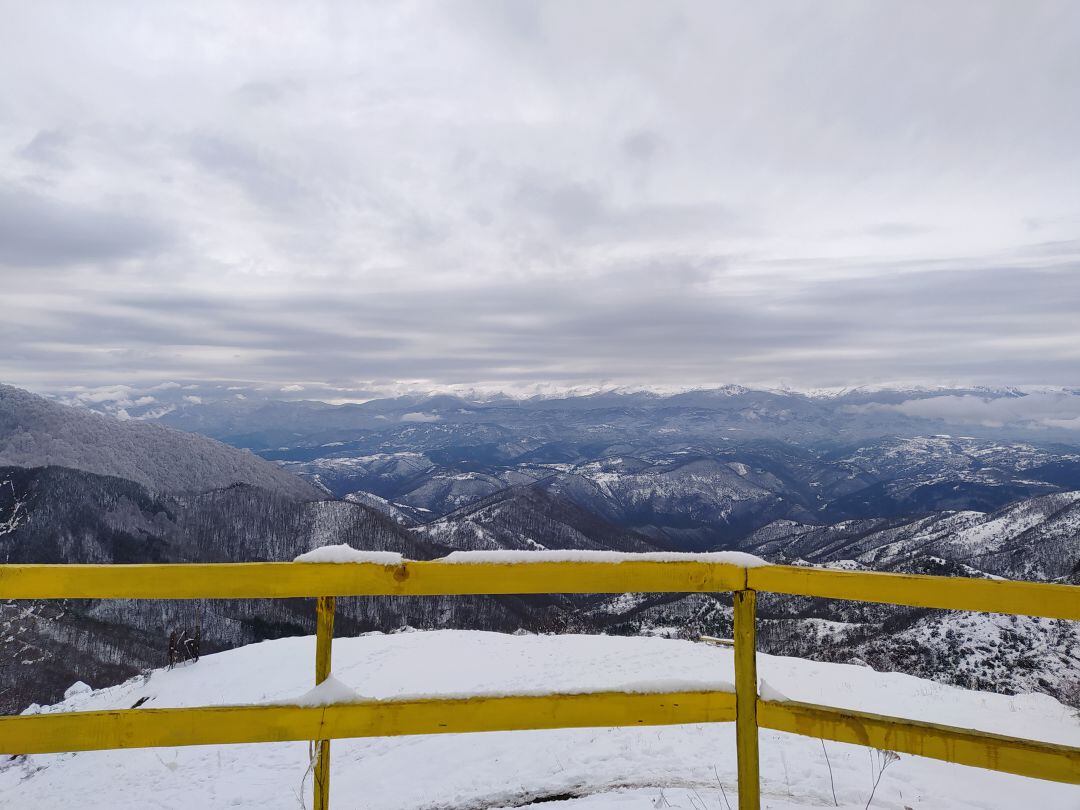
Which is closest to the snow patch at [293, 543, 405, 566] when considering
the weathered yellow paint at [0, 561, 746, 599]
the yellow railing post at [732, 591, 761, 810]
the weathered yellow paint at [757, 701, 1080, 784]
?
the weathered yellow paint at [0, 561, 746, 599]

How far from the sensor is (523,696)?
3088mm

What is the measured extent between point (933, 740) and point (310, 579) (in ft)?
10.0

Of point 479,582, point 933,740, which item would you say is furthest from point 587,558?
point 933,740

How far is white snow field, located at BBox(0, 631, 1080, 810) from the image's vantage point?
5637 mm

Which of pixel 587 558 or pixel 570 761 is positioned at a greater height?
pixel 587 558

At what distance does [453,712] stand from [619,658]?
12.1 m

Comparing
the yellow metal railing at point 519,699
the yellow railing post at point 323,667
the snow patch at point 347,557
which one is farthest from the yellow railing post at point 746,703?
the yellow railing post at point 323,667

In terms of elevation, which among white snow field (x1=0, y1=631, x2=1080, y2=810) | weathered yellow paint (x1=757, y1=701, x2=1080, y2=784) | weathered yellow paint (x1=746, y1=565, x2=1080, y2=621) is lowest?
white snow field (x1=0, y1=631, x2=1080, y2=810)

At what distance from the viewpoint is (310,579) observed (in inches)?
118

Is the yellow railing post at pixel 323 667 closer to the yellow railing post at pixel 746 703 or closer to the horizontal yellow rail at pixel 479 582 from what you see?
the horizontal yellow rail at pixel 479 582

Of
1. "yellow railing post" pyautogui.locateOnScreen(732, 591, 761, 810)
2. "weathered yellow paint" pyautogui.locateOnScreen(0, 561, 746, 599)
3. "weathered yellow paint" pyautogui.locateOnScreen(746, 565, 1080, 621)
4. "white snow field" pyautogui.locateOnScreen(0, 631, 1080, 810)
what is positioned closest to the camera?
"weathered yellow paint" pyautogui.locateOnScreen(746, 565, 1080, 621)

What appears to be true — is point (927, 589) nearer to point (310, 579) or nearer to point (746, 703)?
point (746, 703)

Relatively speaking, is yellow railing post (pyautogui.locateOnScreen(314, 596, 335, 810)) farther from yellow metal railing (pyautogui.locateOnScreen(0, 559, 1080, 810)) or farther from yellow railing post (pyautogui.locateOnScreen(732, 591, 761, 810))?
yellow railing post (pyautogui.locateOnScreen(732, 591, 761, 810))

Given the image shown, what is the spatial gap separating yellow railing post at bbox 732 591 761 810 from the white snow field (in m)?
0.12
